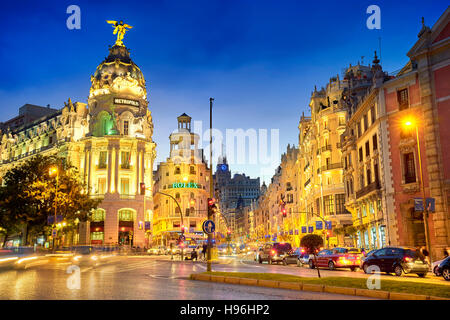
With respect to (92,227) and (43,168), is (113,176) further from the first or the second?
(43,168)

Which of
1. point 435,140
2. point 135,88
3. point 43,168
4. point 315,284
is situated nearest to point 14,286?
point 315,284

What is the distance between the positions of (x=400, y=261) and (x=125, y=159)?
2475 inches

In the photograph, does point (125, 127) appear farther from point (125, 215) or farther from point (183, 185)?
point (183, 185)

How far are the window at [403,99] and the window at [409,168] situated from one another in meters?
4.13

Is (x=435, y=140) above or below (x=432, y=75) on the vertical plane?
below

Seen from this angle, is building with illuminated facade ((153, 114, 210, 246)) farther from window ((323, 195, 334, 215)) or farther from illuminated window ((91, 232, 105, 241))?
window ((323, 195, 334, 215))

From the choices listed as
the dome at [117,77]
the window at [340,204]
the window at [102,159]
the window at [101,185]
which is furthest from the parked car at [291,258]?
the dome at [117,77]

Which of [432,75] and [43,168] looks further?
[43,168]

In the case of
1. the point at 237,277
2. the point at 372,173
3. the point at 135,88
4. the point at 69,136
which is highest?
the point at 135,88

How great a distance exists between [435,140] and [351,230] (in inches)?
671

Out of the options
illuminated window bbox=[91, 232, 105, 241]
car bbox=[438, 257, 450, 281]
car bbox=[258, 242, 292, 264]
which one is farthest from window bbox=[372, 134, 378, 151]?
illuminated window bbox=[91, 232, 105, 241]

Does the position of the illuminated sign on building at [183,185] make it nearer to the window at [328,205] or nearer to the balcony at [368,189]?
the window at [328,205]

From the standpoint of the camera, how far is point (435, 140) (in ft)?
112
